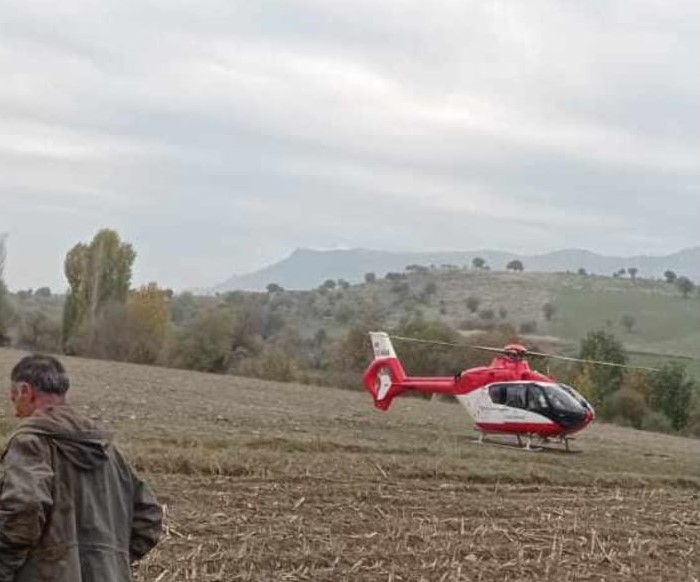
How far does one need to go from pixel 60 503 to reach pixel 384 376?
2104cm

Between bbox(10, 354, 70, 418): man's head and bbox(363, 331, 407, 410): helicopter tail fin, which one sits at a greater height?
bbox(10, 354, 70, 418): man's head

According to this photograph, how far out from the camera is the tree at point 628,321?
3688 inches

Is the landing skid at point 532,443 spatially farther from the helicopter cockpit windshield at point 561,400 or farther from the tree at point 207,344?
the tree at point 207,344

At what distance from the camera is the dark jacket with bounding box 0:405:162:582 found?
509 centimetres

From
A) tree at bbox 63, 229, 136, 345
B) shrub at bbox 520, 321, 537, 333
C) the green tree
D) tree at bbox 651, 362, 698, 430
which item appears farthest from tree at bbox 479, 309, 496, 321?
tree at bbox 651, 362, 698, 430

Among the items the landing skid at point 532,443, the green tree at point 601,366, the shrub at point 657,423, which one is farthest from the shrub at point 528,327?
the landing skid at point 532,443

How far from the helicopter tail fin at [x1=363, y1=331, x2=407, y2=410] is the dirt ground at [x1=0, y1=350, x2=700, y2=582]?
60 centimetres

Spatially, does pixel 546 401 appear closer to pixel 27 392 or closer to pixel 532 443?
pixel 532 443

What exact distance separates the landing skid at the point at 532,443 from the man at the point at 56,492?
60.5 ft

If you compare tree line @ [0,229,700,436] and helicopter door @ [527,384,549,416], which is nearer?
helicopter door @ [527,384,549,416]

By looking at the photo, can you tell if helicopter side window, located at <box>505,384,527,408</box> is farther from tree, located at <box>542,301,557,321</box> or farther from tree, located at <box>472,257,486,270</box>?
tree, located at <box>472,257,486,270</box>

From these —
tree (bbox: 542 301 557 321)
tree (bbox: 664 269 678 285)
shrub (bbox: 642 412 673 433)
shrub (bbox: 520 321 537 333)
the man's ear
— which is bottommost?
shrub (bbox: 642 412 673 433)

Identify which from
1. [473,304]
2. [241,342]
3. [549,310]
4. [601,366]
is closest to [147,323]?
[241,342]

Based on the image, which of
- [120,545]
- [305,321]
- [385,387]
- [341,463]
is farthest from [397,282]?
[120,545]
